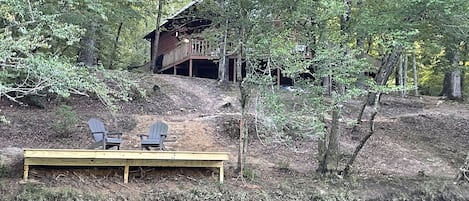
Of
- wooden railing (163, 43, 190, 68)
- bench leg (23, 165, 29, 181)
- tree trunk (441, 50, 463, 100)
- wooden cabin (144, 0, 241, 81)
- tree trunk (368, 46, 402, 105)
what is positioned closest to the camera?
bench leg (23, 165, 29, 181)

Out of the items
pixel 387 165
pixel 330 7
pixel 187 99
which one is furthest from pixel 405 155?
pixel 187 99

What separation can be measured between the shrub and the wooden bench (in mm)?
2544

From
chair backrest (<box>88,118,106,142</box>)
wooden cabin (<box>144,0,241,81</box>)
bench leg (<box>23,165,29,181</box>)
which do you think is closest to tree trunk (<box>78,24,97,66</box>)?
wooden cabin (<box>144,0,241,81</box>)

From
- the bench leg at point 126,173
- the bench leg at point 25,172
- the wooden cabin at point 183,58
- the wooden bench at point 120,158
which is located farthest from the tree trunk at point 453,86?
the bench leg at point 25,172

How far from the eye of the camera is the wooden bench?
20.9 ft

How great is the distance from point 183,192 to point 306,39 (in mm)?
3279

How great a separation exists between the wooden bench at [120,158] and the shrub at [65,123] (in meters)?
2.54

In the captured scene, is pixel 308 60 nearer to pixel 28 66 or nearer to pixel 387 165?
pixel 387 165

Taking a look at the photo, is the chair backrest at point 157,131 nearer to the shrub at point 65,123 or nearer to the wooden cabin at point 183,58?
the shrub at point 65,123

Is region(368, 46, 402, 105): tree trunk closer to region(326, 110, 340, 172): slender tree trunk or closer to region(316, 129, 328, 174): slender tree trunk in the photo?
region(326, 110, 340, 172): slender tree trunk

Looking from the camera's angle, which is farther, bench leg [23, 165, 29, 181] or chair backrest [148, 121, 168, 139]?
chair backrest [148, 121, 168, 139]

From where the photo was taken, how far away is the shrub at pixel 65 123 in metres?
8.95

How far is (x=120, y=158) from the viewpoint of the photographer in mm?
6711

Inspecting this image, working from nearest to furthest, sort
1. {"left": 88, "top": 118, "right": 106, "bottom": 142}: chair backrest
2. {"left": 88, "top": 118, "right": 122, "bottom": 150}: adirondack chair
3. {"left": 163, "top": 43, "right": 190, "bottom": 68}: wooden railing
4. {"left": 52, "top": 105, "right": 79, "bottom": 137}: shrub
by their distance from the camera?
{"left": 88, "top": 118, "right": 122, "bottom": 150}: adirondack chair → {"left": 88, "top": 118, "right": 106, "bottom": 142}: chair backrest → {"left": 52, "top": 105, "right": 79, "bottom": 137}: shrub → {"left": 163, "top": 43, "right": 190, "bottom": 68}: wooden railing
